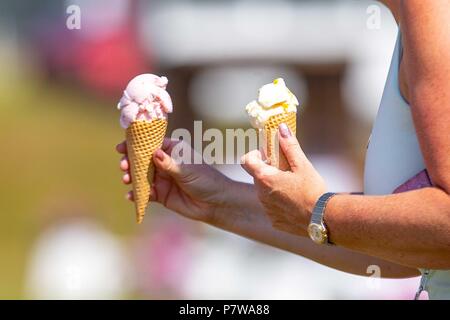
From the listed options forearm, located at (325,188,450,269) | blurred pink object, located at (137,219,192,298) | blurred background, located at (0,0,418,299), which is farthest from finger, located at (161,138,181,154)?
blurred pink object, located at (137,219,192,298)

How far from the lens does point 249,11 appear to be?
15.9ft

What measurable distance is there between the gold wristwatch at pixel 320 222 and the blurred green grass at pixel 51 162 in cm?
308

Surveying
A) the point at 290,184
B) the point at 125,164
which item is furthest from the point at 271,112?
the point at 125,164

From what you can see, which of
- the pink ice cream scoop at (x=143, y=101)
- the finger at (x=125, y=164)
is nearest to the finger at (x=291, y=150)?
the pink ice cream scoop at (x=143, y=101)

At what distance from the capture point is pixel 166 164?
1.90 meters

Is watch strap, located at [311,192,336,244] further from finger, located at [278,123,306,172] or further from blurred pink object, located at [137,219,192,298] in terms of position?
blurred pink object, located at [137,219,192,298]

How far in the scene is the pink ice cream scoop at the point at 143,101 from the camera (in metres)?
1.81

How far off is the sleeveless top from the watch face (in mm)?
152

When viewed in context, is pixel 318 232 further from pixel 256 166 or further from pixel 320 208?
pixel 256 166

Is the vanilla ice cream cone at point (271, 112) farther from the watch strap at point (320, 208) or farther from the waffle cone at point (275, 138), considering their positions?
the watch strap at point (320, 208)

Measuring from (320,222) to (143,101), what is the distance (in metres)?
0.53

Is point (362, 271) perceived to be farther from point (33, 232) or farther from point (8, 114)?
point (8, 114)
